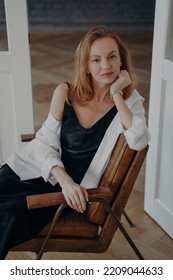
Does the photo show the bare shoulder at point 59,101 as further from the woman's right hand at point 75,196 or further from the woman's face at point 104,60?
the woman's right hand at point 75,196

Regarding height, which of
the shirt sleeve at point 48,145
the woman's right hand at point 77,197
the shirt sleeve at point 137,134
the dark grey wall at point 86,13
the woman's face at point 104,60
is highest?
the woman's face at point 104,60

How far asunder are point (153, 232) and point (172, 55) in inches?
42.0

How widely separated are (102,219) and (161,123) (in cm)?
78

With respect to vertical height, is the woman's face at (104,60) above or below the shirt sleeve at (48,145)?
above

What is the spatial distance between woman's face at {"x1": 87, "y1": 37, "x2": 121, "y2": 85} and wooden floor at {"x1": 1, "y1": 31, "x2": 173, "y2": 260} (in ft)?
3.44

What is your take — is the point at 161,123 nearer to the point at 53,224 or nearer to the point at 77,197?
the point at 77,197

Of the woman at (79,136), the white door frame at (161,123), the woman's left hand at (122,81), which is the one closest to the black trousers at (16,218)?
the woman at (79,136)

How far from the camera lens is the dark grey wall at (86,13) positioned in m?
8.34

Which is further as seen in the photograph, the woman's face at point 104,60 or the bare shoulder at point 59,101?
the bare shoulder at point 59,101

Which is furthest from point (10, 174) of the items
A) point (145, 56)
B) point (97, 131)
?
point (145, 56)

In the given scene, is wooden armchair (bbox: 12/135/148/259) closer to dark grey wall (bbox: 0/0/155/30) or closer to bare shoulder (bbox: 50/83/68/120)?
bare shoulder (bbox: 50/83/68/120)

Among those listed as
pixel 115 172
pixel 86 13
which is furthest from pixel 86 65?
pixel 86 13

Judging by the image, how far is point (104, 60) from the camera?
200cm

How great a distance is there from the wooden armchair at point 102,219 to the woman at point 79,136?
0.06 metres
